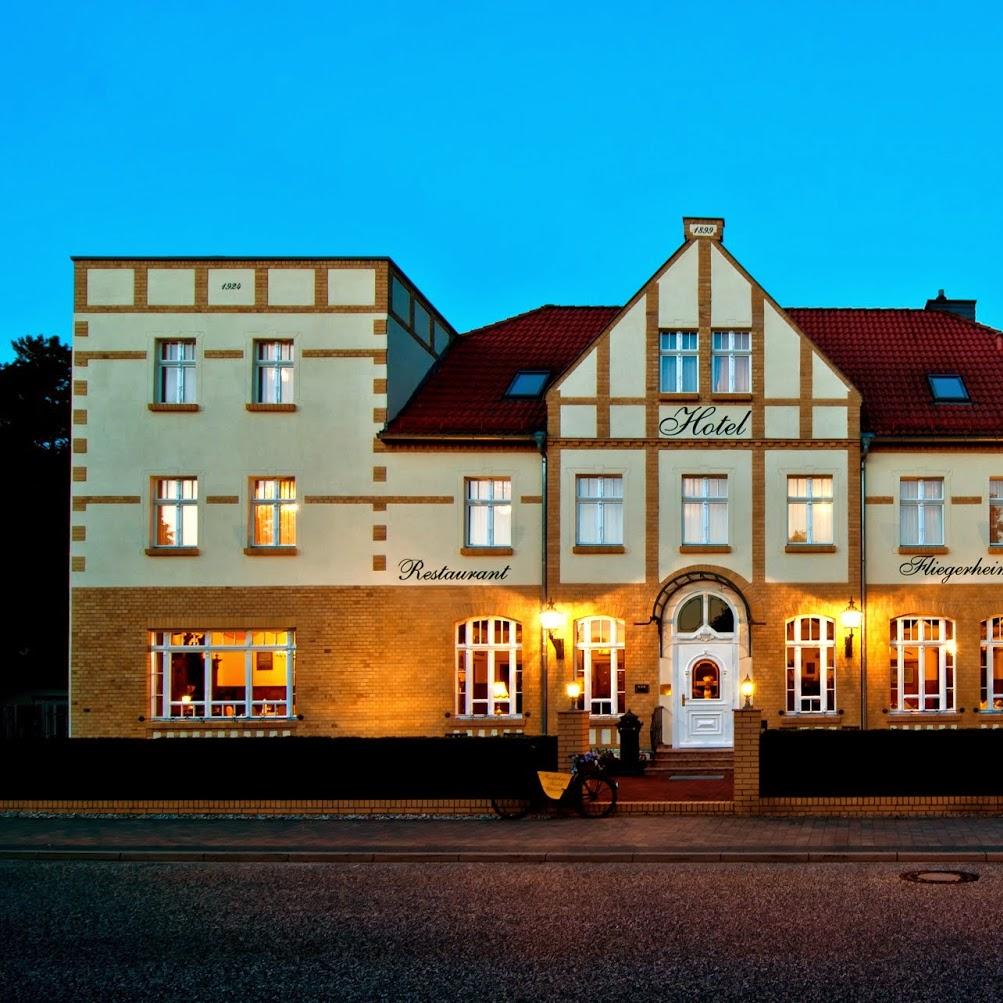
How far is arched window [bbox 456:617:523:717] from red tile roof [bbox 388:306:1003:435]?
446 centimetres

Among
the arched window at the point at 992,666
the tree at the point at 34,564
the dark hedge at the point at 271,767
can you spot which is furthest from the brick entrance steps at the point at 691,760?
the tree at the point at 34,564

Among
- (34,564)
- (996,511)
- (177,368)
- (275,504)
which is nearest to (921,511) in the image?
(996,511)

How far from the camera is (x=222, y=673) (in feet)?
94.2

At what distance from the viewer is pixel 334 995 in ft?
32.4

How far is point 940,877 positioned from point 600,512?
14602 mm

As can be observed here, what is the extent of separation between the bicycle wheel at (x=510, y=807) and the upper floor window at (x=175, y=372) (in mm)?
13298

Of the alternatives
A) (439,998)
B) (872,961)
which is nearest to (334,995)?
(439,998)

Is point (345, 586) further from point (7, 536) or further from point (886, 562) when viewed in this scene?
point (7, 536)

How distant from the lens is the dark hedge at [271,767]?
20.6 m

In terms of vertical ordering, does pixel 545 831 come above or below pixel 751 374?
below

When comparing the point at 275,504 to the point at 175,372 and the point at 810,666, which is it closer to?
the point at 175,372

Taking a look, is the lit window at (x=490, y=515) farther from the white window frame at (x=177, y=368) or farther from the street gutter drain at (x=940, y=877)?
the street gutter drain at (x=940, y=877)

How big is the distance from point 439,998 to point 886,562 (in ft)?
67.7

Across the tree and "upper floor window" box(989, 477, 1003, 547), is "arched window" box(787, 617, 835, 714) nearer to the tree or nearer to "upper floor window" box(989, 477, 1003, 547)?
"upper floor window" box(989, 477, 1003, 547)
